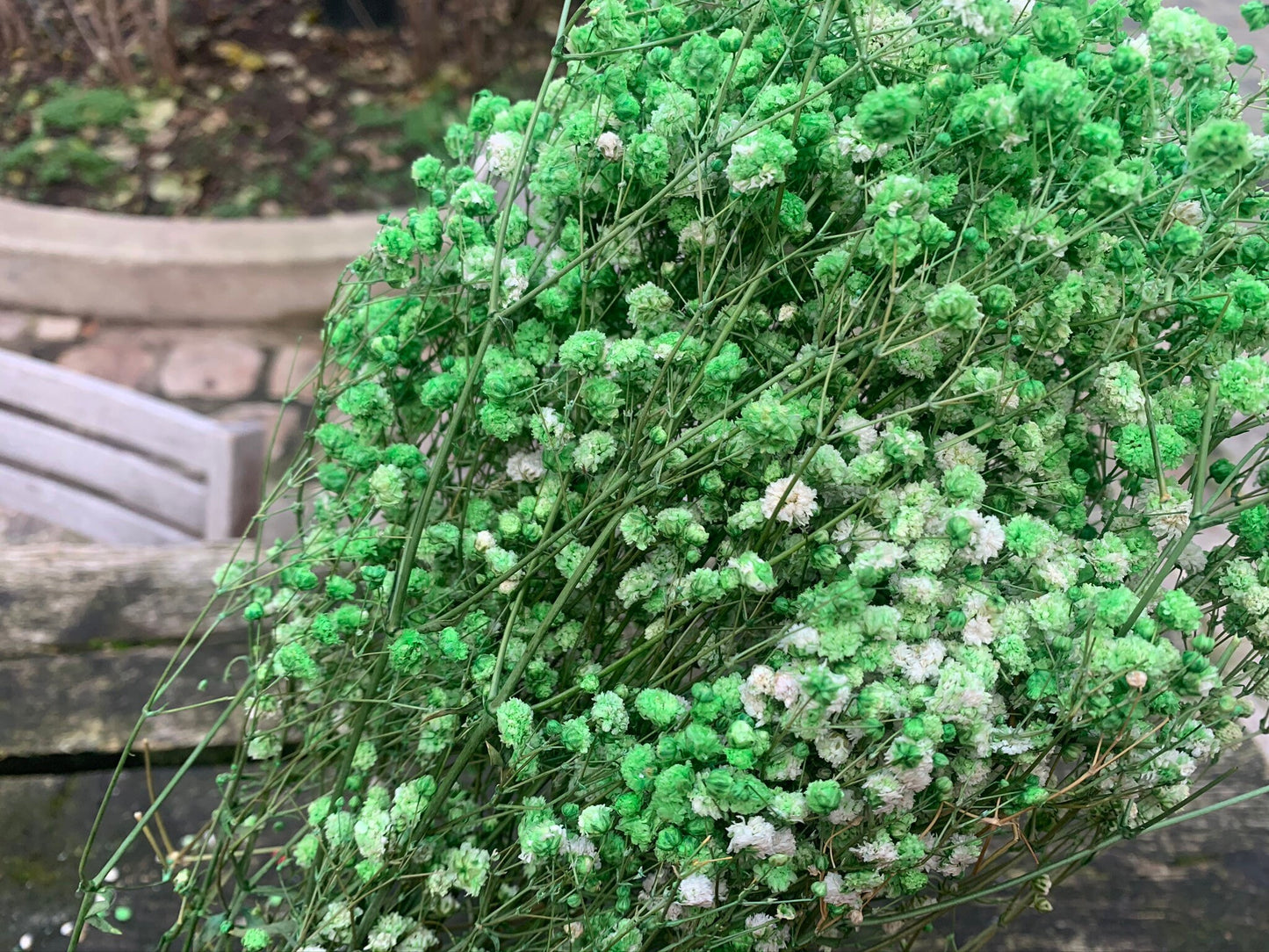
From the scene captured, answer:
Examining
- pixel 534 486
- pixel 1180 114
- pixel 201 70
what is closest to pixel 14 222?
pixel 201 70

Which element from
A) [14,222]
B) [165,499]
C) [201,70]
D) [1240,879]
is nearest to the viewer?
[1240,879]

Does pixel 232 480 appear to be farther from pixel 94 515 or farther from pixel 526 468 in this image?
pixel 526 468

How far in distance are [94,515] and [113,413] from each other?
1.09ft

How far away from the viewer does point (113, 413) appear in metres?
1.14

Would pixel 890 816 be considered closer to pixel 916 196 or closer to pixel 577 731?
pixel 577 731

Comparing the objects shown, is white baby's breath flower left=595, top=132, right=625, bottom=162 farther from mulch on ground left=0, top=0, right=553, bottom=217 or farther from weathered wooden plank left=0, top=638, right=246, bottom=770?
mulch on ground left=0, top=0, right=553, bottom=217

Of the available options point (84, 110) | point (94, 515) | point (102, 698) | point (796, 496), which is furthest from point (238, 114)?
point (796, 496)

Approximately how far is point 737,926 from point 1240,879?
462 millimetres

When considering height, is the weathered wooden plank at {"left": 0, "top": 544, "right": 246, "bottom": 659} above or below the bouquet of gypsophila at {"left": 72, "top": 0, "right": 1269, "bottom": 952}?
below

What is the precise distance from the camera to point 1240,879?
80 centimetres

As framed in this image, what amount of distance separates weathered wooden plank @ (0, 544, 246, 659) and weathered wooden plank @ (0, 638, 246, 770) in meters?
0.02

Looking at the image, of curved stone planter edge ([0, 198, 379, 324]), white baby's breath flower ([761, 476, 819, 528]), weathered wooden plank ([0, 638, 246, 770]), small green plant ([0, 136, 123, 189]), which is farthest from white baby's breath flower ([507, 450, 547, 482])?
small green plant ([0, 136, 123, 189])

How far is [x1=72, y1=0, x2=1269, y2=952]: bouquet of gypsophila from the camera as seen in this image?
0.55 meters

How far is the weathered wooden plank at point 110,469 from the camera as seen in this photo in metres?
1.17
